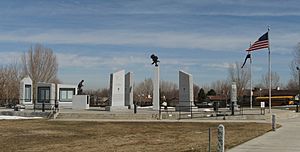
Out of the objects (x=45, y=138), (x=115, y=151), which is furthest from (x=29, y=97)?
(x=115, y=151)

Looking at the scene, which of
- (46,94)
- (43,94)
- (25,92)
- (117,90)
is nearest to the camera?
(117,90)

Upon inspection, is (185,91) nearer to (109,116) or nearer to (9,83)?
(109,116)

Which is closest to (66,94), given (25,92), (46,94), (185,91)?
(25,92)

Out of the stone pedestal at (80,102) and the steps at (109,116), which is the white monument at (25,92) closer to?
the stone pedestal at (80,102)

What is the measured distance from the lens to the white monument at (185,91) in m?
38.2

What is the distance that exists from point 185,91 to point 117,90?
20.5 ft

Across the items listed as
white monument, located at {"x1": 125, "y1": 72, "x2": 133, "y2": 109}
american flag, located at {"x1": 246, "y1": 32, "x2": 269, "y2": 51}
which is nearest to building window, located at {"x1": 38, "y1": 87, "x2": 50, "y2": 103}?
white monument, located at {"x1": 125, "y1": 72, "x2": 133, "y2": 109}

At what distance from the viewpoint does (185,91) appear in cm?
3872

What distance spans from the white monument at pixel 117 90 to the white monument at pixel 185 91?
17.6ft

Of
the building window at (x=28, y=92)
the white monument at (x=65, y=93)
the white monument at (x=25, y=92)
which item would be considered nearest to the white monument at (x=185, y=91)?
the white monument at (x=65, y=93)

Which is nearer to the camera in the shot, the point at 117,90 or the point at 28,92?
the point at 117,90

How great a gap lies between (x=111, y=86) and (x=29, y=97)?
15.5m

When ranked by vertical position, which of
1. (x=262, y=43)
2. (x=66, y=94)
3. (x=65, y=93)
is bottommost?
(x=66, y=94)

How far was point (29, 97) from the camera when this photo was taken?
5091cm
